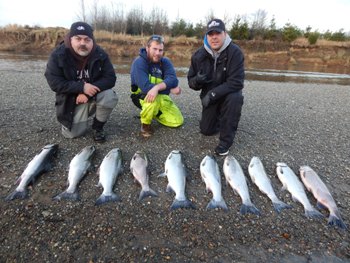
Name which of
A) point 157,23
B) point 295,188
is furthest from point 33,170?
point 157,23

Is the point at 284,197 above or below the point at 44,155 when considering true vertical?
below

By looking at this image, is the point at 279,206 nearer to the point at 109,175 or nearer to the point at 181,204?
the point at 181,204

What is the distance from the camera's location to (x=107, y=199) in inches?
134

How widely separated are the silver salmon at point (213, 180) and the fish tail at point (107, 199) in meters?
A: 1.15

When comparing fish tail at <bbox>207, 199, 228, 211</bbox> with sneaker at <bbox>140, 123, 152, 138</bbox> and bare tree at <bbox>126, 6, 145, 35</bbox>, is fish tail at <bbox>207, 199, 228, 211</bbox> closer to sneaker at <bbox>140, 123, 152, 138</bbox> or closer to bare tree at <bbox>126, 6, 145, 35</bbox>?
sneaker at <bbox>140, 123, 152, 138</bbox>

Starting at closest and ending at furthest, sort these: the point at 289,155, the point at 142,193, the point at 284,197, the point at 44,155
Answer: the point at 142,193, the point at 284,197, the point at 44,155, the point at 289,155

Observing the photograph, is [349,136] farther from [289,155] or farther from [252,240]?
[252,240]

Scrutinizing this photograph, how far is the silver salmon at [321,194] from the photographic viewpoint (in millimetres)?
3268

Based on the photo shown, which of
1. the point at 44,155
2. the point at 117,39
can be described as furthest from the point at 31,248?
the point at 117,39

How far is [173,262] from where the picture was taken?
8.55 feet

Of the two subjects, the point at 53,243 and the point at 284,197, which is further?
the point at 284,197

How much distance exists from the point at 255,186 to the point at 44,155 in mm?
3111

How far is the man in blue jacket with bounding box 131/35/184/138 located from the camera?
16.1 ft

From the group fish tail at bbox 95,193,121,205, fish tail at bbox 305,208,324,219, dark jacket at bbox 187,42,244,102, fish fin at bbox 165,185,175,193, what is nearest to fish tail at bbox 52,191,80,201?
fish tail at bbox 95,193,121,205
